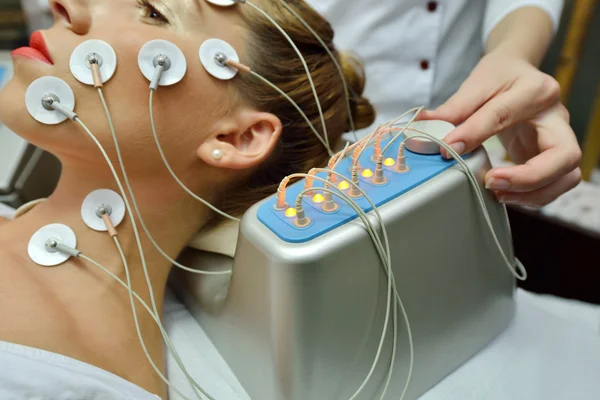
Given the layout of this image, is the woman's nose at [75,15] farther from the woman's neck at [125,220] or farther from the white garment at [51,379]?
the white garment at [51,379]

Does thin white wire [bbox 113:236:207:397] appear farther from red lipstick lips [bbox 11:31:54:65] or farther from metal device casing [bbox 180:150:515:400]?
red lipstick lips [bbox 11:31:54:65]

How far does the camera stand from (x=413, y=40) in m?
1.21

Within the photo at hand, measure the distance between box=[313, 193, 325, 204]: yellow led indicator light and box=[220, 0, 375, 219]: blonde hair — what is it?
8.6 inches

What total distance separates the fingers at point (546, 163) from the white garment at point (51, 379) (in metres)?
0.61

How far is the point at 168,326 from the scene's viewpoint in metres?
0.95

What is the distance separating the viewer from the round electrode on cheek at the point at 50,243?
0.80 meters

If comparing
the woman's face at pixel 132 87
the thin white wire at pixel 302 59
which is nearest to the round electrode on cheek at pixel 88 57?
the woman's face at pixel 132 87

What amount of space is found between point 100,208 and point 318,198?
14.1 inches

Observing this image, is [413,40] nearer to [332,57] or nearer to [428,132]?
[332,57]

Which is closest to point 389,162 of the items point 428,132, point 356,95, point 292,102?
point 428,132

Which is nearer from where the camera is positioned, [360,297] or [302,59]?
[360,297]

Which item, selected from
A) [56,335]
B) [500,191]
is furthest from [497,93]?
[56,335]

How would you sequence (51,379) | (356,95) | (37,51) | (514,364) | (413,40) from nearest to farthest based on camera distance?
(51,379)
(37,51)
(514,364)
(356,95)
(413,40)

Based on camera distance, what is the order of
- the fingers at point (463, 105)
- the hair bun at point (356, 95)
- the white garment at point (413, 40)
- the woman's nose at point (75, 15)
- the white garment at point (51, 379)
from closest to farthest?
the white garment at point (51, 379) < the woman's nose at point (75, 15) < the fingers at point (463, 105) < the hair bun at point (356, 95) < the white garment at point (413, 40)
